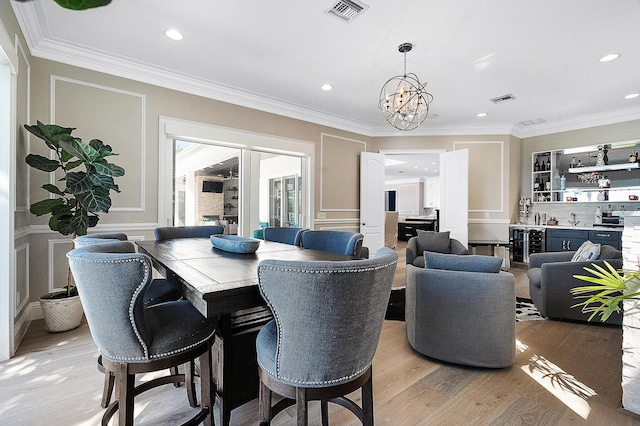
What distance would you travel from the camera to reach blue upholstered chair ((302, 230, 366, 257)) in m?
2.14

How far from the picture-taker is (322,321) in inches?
40.2

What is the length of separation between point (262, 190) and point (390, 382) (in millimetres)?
3168

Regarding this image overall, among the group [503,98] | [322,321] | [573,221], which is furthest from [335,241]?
[573,221]

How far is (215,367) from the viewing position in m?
1.71

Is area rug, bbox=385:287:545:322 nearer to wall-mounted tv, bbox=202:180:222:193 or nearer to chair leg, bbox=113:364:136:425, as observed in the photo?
chair leg, bbox=113:364:136:425

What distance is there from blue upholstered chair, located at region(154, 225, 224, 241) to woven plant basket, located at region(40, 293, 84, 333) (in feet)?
3.21

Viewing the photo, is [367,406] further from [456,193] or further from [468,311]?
[456,193]

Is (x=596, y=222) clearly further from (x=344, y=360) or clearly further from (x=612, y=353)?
(x=344, y=360)

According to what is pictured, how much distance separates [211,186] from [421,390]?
3419mm

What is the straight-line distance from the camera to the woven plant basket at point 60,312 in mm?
2674

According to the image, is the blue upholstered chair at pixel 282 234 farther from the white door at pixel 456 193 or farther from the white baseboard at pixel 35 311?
the white door at pixel 456 193

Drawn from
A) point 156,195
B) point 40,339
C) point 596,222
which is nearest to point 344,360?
point 40,339

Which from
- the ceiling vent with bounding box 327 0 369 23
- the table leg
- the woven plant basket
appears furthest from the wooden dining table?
the ceiling vent with bounding box 327 0 369 23

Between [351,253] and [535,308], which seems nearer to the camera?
[351,253]
